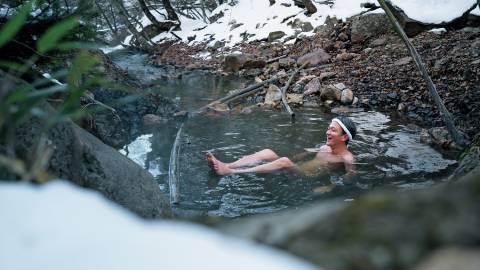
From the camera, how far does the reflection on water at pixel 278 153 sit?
11.7 ft

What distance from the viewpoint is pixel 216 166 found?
4.05 meters

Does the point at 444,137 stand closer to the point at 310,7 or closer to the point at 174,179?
the point at 174,179

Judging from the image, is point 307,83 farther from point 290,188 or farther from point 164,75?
point 164,75

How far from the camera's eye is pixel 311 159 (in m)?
4.69

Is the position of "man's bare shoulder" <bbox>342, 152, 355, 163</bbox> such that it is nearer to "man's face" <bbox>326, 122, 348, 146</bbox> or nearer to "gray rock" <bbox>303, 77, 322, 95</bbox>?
"man's face" <bbox>326, 122, 348, 146</bbox>

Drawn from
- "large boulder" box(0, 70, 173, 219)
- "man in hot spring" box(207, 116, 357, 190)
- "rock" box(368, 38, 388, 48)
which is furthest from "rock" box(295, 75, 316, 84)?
"large boulder" box(0, 70, 173, 219)

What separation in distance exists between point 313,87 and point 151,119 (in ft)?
15.3

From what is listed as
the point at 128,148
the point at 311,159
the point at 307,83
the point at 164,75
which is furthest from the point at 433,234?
the point at 164,75

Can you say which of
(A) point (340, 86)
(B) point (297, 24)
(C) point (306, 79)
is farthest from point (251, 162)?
(B) point (297, 24)

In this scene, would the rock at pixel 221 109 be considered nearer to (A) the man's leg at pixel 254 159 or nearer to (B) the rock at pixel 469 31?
(A) the man's leg at pixel 254 159

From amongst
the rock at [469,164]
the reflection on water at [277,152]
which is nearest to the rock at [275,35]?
the reflection on water at [277,152]

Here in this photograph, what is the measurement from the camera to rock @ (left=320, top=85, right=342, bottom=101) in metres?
7.70

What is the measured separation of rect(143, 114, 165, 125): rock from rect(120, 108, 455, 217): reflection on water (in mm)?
427

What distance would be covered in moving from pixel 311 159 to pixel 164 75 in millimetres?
10280
